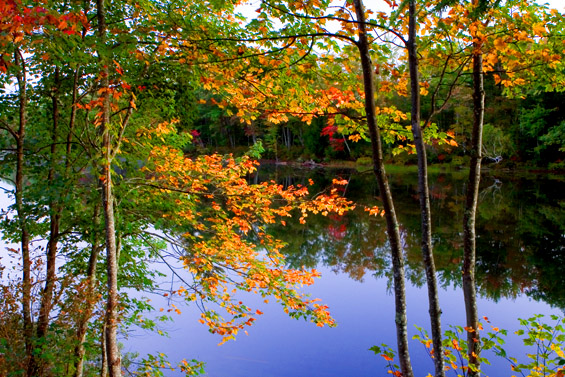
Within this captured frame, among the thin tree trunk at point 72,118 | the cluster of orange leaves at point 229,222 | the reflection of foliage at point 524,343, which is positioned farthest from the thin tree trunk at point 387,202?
the thin tree trunk at point 72,118

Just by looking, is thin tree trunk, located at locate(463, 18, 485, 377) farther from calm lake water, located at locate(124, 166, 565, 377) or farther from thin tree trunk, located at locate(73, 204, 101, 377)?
thin tree trunk, located at locate(73, 204, 101, 377)

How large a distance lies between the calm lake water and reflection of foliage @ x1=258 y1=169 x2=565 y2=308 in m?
0.03

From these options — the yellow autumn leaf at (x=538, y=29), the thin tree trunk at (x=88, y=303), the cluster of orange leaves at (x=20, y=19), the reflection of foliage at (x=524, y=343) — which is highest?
the yellow autumn leaf at (x=538, y=29)

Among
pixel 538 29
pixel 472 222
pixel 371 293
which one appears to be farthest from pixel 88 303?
pixel 371 293

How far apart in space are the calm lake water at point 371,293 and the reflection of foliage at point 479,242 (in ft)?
0.11

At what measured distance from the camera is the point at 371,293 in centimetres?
1184

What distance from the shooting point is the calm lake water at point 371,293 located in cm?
876

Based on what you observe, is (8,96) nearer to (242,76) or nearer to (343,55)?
(242,76)

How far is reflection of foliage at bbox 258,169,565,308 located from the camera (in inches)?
468

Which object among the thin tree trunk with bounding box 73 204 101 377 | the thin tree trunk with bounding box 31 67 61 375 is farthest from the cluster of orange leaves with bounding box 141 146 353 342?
the thin tree trunk with bounding box 31 67 61 375

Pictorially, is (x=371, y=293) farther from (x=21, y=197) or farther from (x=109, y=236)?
(x=21, y=197)

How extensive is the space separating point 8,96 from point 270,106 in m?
3.33

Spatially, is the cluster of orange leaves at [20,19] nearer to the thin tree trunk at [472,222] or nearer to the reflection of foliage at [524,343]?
the thin tree trunk at [472,222]

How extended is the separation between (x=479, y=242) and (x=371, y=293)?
18.6ft
